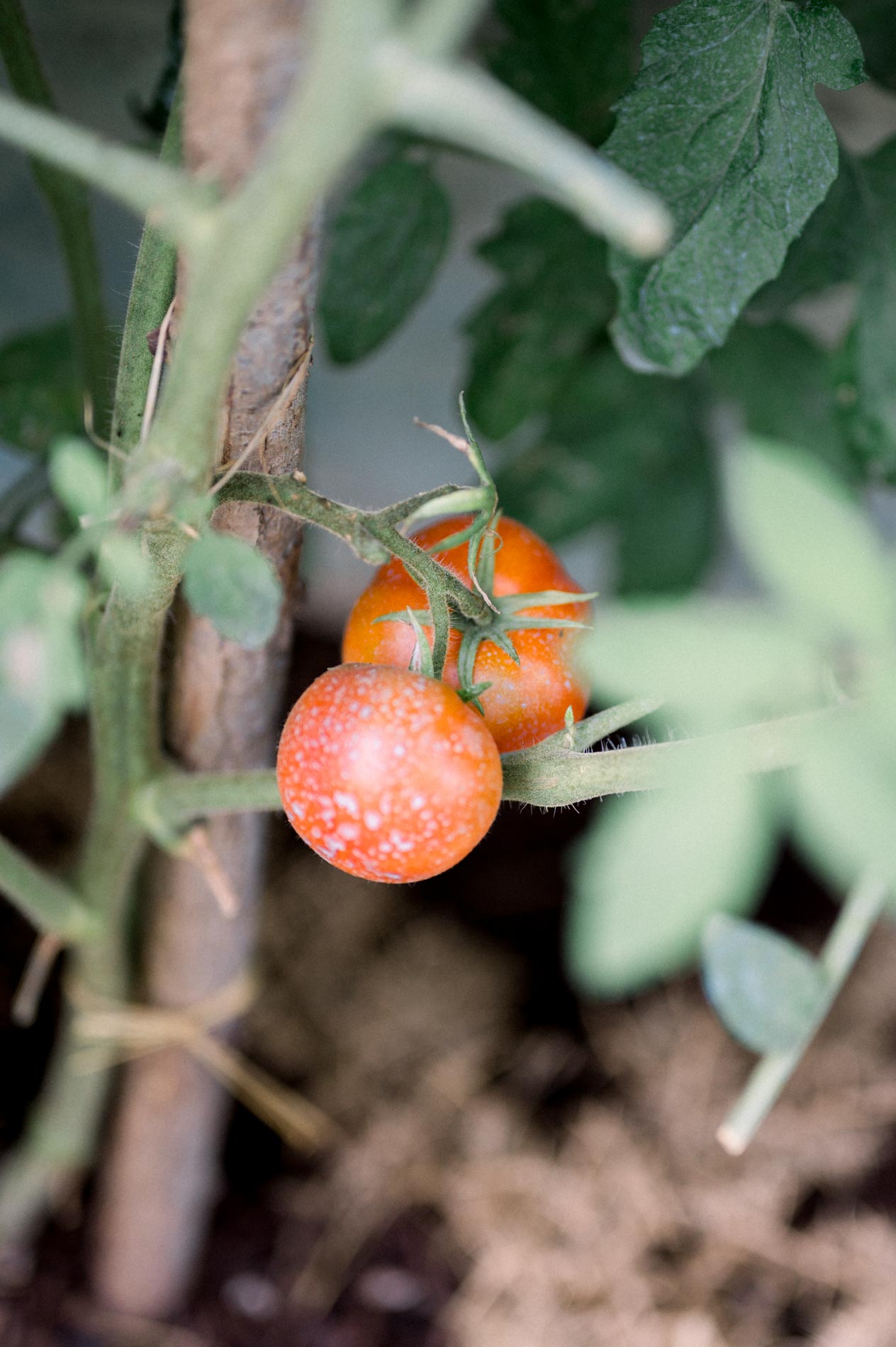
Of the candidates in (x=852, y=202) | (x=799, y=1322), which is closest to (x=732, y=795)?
(x=852, y=202)

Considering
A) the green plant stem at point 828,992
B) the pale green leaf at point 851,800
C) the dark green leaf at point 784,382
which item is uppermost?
the pale green leaf at point 851,800

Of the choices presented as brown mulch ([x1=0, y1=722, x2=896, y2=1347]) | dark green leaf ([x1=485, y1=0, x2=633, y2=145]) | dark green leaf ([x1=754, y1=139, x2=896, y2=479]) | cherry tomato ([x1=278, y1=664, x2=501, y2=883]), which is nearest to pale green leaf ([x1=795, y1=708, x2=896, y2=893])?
cherry tomato ([x1=278, y1=664, x2=501, y2=883])

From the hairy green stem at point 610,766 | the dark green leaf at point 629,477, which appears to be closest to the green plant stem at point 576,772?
the hairy green stem at point 610,766

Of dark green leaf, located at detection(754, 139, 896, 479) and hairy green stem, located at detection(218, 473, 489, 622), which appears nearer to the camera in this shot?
hairy green stem, located at detection(218, 473, 489, 622)

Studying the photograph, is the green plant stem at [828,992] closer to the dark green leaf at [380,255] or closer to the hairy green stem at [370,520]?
the hairy green stem at [370,520]

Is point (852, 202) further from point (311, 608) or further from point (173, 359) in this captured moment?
point (311, 608)

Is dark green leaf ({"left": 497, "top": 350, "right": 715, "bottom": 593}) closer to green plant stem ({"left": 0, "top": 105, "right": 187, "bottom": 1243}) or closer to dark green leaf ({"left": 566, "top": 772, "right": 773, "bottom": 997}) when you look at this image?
green plant stem ({"left": 0, "top": 105, "right": 187, "bottom": 1243})

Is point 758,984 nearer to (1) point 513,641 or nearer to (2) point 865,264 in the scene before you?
(1) point 513,641
